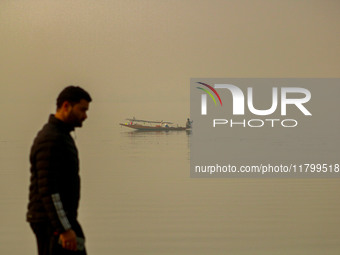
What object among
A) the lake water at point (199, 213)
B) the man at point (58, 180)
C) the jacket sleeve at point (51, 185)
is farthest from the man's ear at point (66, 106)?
the lake water at point (199, 213)

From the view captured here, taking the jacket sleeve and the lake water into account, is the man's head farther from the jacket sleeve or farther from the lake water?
the lake water

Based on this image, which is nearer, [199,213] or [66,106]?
[66,106]

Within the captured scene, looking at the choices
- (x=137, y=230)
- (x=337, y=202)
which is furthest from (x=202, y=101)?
(x=137, y=230)

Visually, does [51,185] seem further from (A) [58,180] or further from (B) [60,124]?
(B) [60,124]

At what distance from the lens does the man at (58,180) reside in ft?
5.57

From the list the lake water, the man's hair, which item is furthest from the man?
the lake water

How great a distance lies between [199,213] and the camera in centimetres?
473

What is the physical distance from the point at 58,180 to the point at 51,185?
0.04 meters

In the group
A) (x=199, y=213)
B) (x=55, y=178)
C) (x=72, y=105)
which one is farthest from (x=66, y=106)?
(x=199, y=213)

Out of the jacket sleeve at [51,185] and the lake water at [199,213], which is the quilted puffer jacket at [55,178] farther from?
the lake water at [199,213]

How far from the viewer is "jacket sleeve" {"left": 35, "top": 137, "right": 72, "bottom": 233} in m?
1.69

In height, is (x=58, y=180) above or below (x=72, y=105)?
below

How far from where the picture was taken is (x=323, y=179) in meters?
7.62

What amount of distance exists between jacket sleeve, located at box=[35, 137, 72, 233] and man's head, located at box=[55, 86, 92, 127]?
121 mm
